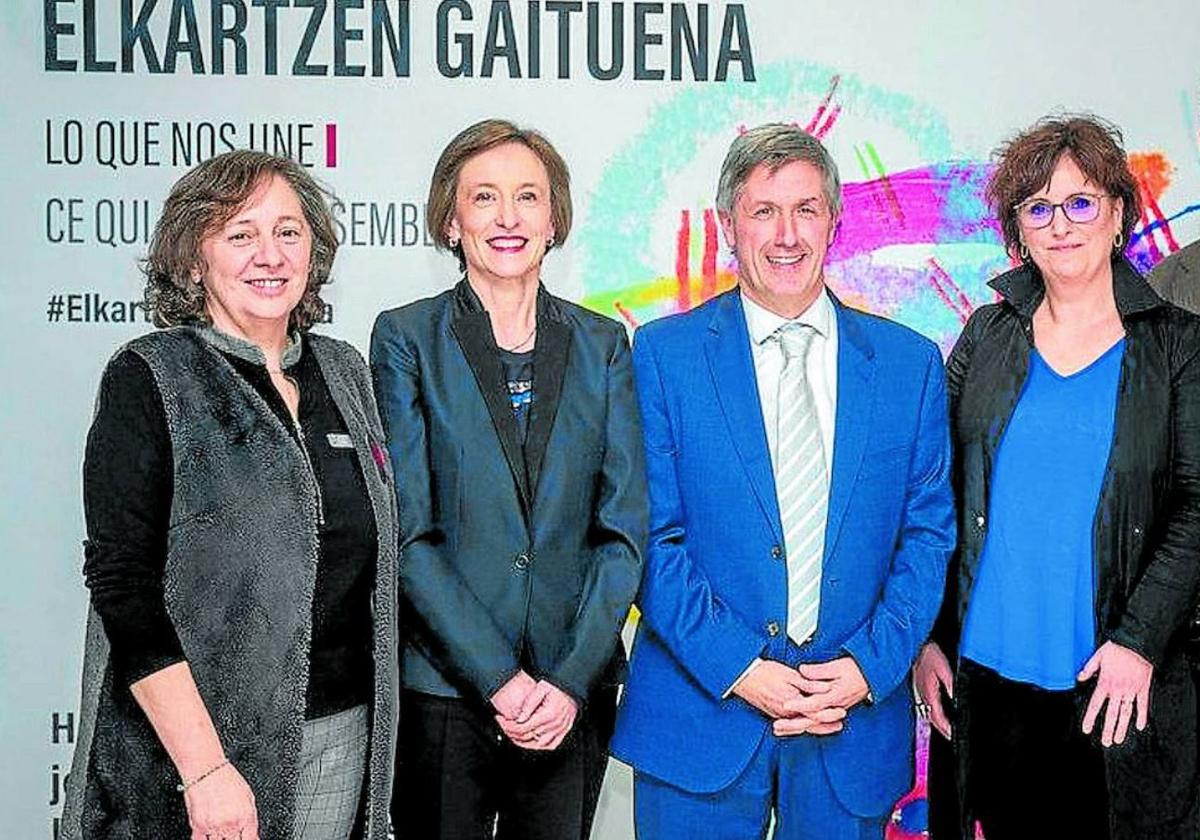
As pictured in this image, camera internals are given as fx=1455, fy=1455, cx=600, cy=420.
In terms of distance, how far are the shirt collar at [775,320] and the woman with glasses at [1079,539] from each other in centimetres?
33

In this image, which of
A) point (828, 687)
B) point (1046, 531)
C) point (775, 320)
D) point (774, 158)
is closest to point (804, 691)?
point (828, 687)

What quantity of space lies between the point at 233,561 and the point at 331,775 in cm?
39

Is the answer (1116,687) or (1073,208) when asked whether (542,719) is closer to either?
(1116,687)

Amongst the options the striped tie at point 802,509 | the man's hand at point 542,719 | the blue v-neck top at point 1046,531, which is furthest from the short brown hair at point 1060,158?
the man's hand at point 542,719

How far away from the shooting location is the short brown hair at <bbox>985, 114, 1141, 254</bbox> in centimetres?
262

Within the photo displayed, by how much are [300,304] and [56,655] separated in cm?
168

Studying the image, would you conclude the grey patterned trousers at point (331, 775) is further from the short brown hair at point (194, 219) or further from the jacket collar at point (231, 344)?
the short brown hair at point (194, 219)

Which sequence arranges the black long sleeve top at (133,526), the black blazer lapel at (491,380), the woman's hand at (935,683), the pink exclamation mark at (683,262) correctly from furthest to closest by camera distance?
the pink exclamation mark at (683,262) → the woman's hand at (935,683) → the black blazer lapel at (491,380) → the black long sleeve top at (133,526)

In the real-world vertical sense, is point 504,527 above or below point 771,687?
above

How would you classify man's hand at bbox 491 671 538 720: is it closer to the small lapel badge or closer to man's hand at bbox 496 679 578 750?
man's hand at bbox 496 679 578 750

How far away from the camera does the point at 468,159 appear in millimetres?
2541

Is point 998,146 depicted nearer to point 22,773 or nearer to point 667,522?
point 667,522

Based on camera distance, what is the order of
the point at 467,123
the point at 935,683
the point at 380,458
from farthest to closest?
the point at 467,123
the point at 935,683
the point at 380,458

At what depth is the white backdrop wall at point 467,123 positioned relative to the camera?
3.54 metres
